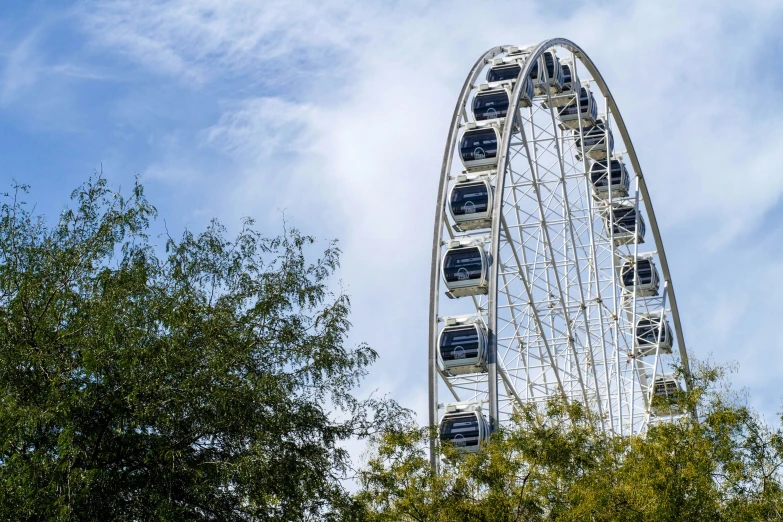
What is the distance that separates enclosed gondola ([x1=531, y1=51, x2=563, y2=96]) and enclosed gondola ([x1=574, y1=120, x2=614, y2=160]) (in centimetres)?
345

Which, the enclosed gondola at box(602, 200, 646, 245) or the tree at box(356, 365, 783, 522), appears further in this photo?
the enclosed gondola at box(602, 200, 646, 245)

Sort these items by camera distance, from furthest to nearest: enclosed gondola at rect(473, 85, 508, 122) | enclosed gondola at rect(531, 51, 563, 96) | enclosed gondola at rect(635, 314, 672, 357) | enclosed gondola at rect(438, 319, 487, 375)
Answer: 1. enclosed gondola at rect(635, 314, 672, 357)
2. enclosed gondola at rect(531, 51, 563, 96)
3. enclosed gondola at rect(473, 85, 508, 122)
4. enclosed gondola at rect(438, 319, 487, 375)

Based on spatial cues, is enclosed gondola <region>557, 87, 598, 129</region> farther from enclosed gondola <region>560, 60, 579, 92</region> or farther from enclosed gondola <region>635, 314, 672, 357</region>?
enclosed gondola <region>635, 314, 672, 357</region>

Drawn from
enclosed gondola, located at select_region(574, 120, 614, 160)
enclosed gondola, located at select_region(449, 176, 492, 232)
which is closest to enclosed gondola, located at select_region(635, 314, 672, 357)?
enclosed gondola, located at select_region(574, 120, 614, 160)

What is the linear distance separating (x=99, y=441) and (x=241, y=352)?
269cm

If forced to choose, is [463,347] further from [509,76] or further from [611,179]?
[611,179]

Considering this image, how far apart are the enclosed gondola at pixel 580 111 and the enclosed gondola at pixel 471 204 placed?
30.1ft

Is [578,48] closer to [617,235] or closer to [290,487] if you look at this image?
[617,235]

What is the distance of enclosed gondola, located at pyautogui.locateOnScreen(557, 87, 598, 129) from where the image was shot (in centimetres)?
4284

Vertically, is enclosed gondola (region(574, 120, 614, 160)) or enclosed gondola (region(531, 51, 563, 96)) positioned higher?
enclosed gondola (region(574, 120, 614, 160))

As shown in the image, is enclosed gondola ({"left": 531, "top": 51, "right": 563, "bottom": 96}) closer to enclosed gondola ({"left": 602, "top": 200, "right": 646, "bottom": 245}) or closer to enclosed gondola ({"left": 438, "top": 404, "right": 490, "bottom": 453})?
enclosed gondola ({"left": 602, "top": 200, "right": 646, "bottom": 245})

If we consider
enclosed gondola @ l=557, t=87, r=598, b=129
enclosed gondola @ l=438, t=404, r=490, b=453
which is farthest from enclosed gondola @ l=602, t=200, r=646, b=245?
enclosed gondola @ l=438, t=404, r=490, b=453

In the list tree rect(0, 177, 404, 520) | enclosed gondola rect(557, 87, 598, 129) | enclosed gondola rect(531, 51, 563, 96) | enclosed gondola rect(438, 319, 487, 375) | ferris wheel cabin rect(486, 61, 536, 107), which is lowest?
tree rect(0, 177, 404, 520)

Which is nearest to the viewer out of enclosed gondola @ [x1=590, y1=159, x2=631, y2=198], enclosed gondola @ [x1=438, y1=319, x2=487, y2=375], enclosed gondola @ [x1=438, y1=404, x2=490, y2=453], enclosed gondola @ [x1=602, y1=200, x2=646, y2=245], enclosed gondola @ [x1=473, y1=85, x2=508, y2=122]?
enclosed gondola @ [x1=438, y1=404, x2=490, y2=453]
